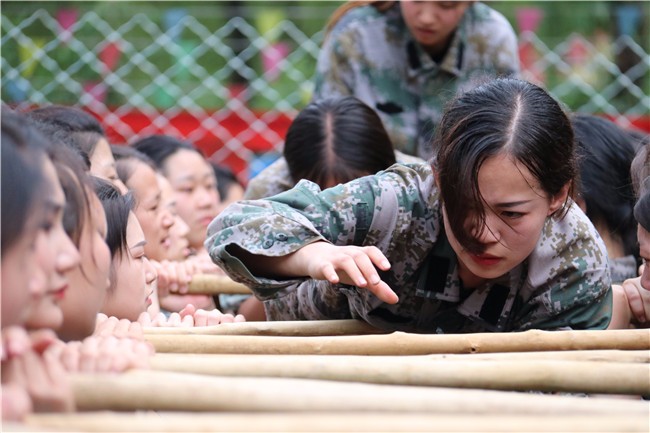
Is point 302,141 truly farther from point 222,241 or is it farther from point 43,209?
point 43,209

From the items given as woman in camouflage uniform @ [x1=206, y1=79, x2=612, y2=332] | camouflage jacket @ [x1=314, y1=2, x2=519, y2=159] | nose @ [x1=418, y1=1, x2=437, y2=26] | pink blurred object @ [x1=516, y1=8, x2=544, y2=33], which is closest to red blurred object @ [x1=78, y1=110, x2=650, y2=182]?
pink blurred object @ [x1=516, y1=8, x2=544, y2=33]

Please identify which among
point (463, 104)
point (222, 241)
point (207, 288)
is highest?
point (463, 104)

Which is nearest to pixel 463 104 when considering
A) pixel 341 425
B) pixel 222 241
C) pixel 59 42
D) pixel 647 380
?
pixel 222 241

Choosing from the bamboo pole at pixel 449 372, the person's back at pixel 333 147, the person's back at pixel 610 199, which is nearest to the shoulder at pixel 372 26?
the person's back at pixel 333 147

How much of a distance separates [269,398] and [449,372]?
260 millimetres

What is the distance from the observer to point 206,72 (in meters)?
5.02

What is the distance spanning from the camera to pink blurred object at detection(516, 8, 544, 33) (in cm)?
498

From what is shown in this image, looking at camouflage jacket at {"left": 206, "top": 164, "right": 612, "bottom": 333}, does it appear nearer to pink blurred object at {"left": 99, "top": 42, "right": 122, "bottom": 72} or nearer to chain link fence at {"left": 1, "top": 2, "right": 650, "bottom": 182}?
chain link fence at {"left": 1, "top": 2, "right": 650, "bottom": 182}

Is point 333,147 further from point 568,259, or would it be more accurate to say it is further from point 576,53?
point 576,53

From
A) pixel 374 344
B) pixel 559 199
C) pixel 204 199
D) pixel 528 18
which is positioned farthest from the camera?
pixel 528 18

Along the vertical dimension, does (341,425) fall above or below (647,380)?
above

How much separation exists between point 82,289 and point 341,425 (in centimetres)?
44

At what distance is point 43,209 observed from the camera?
1038mm

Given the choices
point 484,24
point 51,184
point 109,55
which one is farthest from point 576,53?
point 51,184
